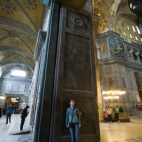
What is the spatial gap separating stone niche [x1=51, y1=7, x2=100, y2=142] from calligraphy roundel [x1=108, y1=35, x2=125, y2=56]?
39.9 feet

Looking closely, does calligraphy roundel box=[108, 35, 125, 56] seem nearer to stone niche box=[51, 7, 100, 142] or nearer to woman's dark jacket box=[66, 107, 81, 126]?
stone niche box=[51, 7, 100, 142]

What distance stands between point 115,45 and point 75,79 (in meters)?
14.2

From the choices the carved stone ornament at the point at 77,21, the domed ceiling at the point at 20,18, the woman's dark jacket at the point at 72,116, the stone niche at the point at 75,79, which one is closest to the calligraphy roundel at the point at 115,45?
the domed ceiling at the point at 20,18

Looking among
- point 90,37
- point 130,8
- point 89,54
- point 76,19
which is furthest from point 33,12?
point 130,8

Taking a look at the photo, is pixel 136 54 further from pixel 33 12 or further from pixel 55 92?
pixel 55 92

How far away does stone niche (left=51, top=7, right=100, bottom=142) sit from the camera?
2443mm

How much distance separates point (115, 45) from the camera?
14.9m

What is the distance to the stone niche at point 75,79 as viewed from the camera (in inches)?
96.2

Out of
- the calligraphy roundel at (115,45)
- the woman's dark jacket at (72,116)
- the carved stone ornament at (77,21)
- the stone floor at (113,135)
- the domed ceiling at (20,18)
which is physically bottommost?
the stone floor at (113,135)

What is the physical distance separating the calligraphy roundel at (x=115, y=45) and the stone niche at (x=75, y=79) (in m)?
12.2

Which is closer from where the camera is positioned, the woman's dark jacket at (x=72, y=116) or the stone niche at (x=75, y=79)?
the woman's dark jacket at (x=72, y=116)

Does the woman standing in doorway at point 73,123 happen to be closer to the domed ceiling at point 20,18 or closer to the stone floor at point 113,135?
the stone floor at point 113,135

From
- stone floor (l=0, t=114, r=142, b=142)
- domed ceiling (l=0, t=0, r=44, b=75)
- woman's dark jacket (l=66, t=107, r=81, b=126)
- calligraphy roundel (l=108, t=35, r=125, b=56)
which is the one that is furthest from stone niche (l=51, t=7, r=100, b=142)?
calligraphy roundel (l=108, t=35, r=125, b=56)

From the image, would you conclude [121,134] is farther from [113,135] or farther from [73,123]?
[73,123]
